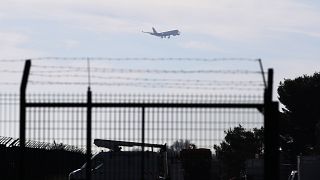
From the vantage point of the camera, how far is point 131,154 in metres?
18.2

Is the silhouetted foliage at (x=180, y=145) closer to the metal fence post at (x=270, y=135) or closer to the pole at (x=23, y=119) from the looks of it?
the metal fence post at (x=270, y=135)

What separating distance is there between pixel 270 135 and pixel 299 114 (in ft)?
244

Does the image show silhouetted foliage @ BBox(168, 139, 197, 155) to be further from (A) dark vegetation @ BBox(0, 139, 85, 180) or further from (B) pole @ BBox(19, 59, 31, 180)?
(B) pole @ BBox(19, 59, 31, 180)

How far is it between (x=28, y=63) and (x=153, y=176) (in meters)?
10.7

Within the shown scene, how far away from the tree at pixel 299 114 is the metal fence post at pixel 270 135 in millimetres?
68512

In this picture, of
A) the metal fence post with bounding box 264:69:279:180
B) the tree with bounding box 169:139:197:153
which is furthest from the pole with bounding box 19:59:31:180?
the metal fence post with bounding box 264:69:279:180

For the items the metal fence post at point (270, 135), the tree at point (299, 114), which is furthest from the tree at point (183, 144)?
the tree at point (299, 114)

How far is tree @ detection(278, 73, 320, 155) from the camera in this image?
3388 inches

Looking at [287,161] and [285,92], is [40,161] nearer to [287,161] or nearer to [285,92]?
[287,161]

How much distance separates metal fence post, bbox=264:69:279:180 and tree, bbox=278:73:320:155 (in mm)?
68512

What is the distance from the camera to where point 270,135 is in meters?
15.2

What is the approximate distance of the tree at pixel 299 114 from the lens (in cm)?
8606

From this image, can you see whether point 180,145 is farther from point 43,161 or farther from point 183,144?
point 43,161

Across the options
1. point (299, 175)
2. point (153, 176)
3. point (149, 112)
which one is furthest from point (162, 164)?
point (299, 175)
